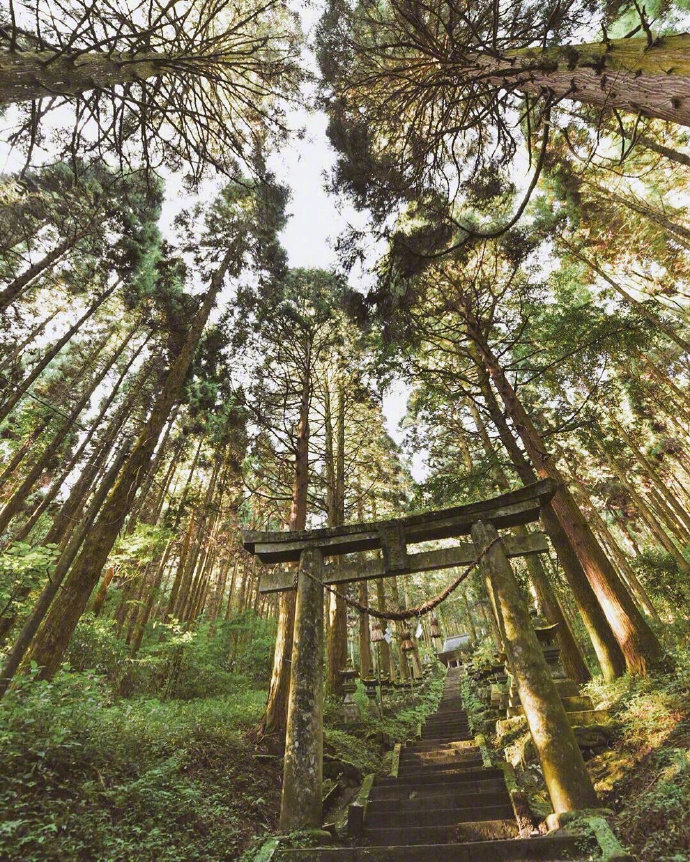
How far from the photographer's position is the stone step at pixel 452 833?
4.55 m

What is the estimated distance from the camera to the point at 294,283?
13.9 metres

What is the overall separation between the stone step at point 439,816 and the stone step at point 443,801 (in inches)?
1.7

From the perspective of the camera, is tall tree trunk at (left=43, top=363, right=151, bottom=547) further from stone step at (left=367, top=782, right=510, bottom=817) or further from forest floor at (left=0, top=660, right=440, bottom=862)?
stone step at (left=367, top=782, right=510, bottom=817)

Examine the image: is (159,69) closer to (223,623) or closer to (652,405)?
(223,623)

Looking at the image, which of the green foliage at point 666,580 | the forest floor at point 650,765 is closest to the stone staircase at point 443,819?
the forest floor at point 650,765

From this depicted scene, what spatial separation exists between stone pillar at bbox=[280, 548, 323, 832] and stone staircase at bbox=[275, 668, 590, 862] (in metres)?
0.62

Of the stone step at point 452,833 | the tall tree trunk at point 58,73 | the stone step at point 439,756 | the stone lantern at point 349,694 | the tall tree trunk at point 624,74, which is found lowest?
the stone step at point 452,833

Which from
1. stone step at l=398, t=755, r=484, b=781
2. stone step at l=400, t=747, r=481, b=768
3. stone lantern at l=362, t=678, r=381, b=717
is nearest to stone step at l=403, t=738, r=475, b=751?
stone step at l=400, t=747, r=481, b=768

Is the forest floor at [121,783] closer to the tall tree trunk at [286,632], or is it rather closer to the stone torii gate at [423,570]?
the tall tree trunk at [286,632]

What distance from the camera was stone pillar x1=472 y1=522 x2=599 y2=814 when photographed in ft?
13.4

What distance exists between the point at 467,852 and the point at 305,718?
6.98ft

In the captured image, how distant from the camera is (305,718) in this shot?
4.93 metres

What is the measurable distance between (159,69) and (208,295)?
238 inches

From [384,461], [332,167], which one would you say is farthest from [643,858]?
[384,461]
